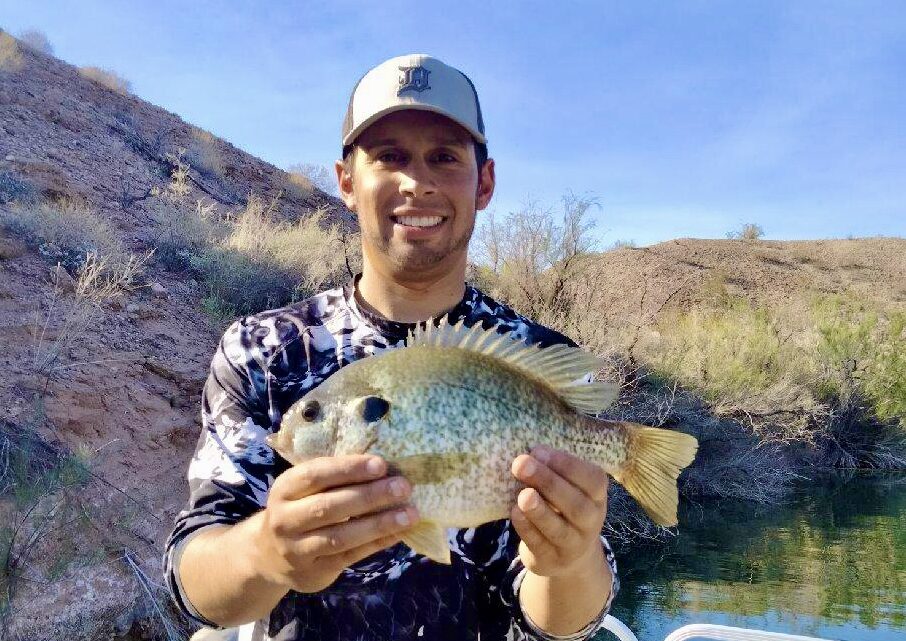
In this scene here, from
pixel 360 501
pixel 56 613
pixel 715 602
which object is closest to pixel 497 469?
pixel 360 501

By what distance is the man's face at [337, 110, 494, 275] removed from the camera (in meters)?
2.07

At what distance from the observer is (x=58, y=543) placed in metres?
5.11

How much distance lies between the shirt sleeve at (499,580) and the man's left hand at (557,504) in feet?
1.11

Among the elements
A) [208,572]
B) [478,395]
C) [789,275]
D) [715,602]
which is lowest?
[715,602]

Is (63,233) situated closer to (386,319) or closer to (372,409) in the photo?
(386,319)

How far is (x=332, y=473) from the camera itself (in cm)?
138

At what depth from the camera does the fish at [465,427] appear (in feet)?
4.92

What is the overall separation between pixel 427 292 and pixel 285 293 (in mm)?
8289

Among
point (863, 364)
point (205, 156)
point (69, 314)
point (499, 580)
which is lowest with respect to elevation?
point (499, 580)

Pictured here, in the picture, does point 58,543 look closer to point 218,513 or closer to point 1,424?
point 1,424

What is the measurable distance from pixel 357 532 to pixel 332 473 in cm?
14

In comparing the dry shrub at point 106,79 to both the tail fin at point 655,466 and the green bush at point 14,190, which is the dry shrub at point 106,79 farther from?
the tail fin at point 655,466

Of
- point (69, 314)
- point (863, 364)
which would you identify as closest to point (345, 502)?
point (69, 314)

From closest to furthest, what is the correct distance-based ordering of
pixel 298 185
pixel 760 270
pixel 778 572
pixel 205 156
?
1. pixel 778 572
2. pixel 205 156
3. pixel 298 185
4. pixel 760 270
